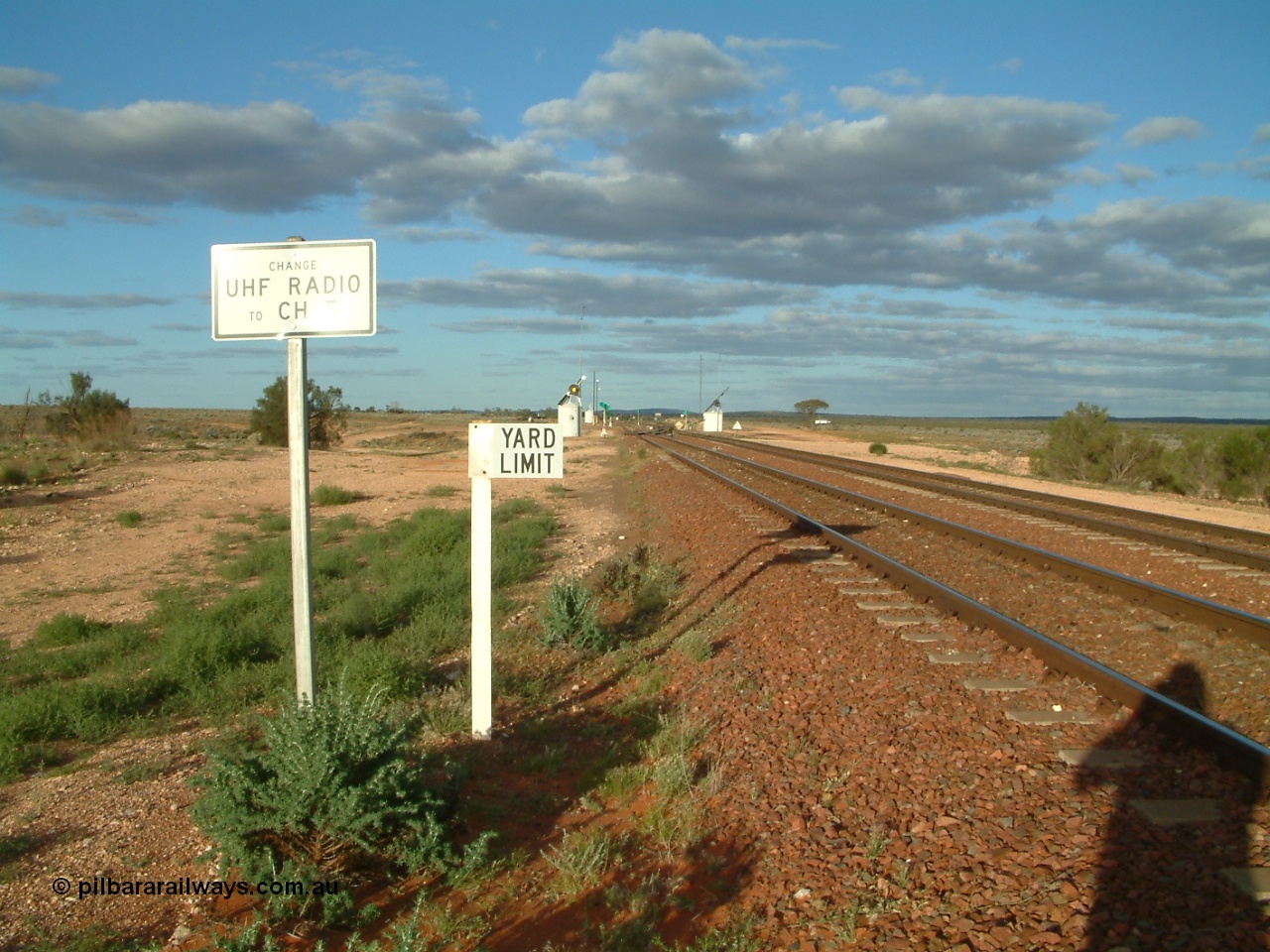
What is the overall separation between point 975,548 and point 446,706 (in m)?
9.40

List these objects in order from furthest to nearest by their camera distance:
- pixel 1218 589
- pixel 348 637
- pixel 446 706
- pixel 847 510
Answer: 1. pixel 847 510
2. pixel 1218 589
3. pixel 348 637
4. pixel 446 706

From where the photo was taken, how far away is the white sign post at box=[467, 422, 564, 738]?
658cm

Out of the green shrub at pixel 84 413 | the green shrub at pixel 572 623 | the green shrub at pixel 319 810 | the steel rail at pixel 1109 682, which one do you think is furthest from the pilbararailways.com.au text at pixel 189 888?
the green shrub at pixel 84 413

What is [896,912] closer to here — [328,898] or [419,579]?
[328,898]

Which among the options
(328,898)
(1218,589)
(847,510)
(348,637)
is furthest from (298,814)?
(847,510)

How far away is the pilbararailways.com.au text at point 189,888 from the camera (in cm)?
463

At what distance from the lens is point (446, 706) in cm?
746

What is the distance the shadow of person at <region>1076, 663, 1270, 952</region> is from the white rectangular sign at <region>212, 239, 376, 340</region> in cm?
447

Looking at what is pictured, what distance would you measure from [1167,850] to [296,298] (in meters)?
5.18

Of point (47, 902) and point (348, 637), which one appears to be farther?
point (348, 637)

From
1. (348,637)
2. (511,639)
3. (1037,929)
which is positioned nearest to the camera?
(1037,929)

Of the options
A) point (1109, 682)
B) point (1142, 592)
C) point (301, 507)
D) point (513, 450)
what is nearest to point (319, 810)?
point (301, 507)

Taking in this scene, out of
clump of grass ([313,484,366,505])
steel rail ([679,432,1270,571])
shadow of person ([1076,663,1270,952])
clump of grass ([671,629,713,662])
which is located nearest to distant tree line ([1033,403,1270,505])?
steel rail ([679,432,1270,571])

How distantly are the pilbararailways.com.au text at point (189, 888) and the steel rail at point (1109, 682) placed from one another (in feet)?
15.6
